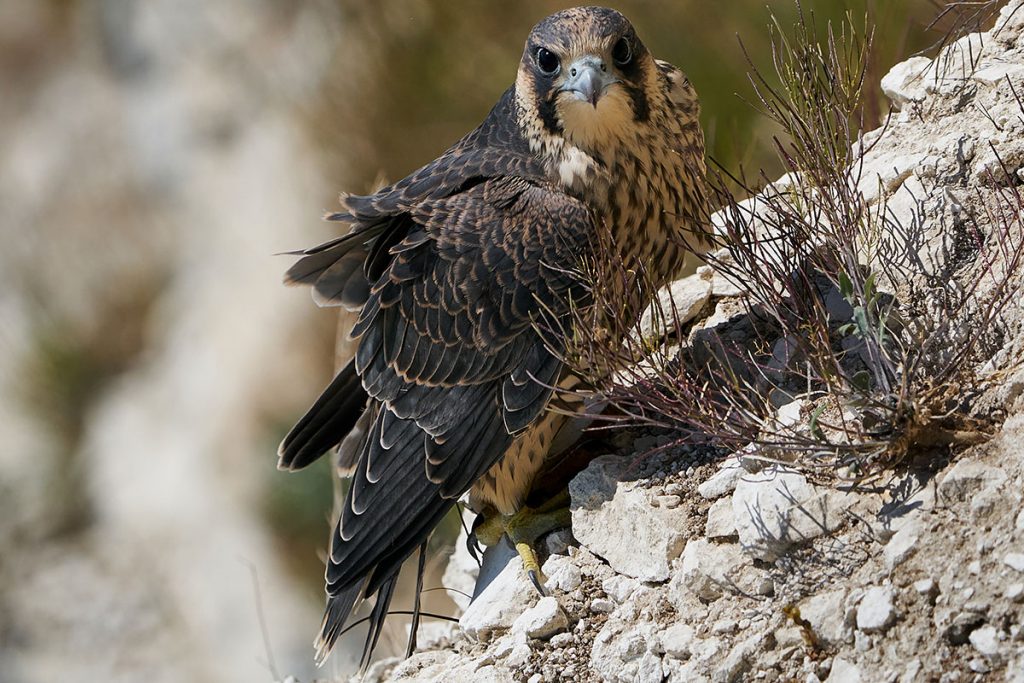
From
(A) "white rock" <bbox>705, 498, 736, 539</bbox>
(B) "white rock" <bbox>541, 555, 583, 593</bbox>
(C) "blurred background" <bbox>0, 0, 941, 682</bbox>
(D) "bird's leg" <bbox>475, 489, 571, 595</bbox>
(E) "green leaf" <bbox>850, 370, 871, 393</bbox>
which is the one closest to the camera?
(E) "green leaf" <bbox>850, 370, 871, 393</bbox>

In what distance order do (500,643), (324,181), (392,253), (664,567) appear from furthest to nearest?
(324,181), (392,253), (500,643), (664,567)

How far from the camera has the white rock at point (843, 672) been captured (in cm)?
221

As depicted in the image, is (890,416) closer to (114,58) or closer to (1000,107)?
(1000,107)

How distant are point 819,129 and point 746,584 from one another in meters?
1.09

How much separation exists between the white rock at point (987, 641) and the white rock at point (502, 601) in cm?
116

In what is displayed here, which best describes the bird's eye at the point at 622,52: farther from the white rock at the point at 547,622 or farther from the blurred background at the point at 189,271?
the blurred background at the point at 189,271

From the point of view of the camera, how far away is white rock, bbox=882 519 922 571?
2.27m

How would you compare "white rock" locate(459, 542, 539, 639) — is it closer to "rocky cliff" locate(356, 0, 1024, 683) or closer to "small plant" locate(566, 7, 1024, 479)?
"rocky cliff" locate(356, 0, 1024, 683)

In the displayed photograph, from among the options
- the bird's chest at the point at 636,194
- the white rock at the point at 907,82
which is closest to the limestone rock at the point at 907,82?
→ the white rock at the point at 907,82

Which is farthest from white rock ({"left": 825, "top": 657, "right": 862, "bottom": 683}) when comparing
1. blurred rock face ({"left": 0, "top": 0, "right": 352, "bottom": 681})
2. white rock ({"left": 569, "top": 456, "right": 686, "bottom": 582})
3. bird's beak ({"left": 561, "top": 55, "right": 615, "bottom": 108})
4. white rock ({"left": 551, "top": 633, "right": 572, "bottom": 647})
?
blurred rock face ({"left": 0, "top": 0, "right": 352, "bottom": 681})

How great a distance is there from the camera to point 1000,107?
296 centimetres

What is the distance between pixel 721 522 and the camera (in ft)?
8.61

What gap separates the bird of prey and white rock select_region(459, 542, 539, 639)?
7 cm

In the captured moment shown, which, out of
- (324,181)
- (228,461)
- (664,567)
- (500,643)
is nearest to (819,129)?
(664,567)
